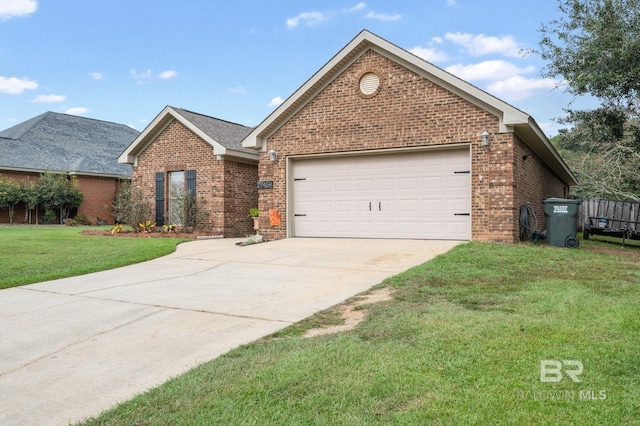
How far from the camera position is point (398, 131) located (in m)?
11.9

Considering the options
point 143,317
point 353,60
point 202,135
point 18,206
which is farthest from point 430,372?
point 18,206

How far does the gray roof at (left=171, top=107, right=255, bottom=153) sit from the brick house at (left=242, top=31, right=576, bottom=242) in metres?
2.37

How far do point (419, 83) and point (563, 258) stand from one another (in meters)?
5.52

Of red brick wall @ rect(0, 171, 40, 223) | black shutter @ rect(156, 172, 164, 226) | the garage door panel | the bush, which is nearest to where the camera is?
the garage door panel

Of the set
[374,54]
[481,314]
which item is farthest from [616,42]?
[481,314]

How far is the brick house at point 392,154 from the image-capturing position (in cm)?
1098

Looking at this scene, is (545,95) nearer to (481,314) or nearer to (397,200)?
(397,200)

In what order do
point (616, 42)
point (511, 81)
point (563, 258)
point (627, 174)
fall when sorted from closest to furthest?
point (563, 258), point (616, 42), point (627, 174), point (511, 81)

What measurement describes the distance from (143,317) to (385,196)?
8514 millimetres

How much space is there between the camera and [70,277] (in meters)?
7.50

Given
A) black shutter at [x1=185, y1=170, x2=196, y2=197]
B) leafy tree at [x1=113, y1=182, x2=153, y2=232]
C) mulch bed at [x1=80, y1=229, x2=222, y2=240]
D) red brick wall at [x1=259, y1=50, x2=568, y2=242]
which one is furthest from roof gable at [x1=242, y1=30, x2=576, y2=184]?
leafy tree at [x1=113, y1=182, x2=153, y2=232]

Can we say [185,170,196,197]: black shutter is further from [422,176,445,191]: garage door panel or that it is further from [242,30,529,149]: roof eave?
[422,176,445,191]: garage door panel

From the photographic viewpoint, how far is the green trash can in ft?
36.1

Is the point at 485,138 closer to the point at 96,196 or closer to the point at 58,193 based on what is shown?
the point at 58,193
